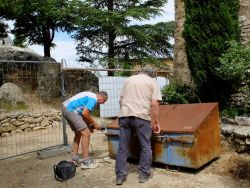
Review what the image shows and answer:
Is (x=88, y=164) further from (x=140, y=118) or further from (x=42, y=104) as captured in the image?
(x=42, y=104)

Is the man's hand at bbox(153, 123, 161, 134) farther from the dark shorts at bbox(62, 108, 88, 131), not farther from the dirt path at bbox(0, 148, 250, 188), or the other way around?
the dark shorts at bbox(62, 108, 88, 131)

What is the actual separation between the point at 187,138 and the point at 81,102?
6.31 ft

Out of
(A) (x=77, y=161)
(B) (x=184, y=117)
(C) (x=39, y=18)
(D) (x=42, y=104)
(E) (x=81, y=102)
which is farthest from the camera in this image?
(C) (x=39, y=18)

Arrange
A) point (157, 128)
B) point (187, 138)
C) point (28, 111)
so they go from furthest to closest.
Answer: point (28, 111) < point (157, 128) < point (187, 138)

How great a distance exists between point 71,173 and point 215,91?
3729 millimetres

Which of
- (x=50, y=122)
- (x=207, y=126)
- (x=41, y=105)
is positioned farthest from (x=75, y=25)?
(x=207, y=126)

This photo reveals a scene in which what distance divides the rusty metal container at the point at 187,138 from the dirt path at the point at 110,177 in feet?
0.56

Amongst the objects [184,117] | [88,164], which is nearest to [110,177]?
[88,164]

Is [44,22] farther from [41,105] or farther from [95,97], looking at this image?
[95,97]

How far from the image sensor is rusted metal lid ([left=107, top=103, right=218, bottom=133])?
551cm

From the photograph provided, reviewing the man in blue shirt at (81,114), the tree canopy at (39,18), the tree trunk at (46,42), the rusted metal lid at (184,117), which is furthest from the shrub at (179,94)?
the tree trunk at (46,42)

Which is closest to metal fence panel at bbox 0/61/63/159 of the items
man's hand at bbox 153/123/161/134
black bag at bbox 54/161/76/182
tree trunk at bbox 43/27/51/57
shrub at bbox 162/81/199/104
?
tree trunk at bbox 43/27/51/57

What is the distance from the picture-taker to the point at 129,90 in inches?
213

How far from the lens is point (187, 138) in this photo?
538 cm
